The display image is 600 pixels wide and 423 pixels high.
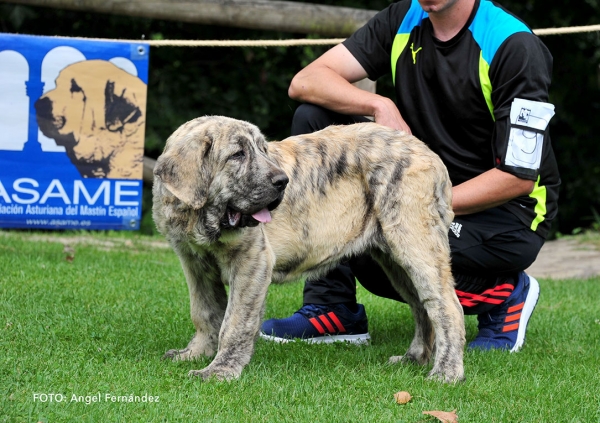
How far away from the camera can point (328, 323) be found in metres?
4.93

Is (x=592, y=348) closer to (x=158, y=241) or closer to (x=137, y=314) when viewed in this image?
(x=137, y=314)

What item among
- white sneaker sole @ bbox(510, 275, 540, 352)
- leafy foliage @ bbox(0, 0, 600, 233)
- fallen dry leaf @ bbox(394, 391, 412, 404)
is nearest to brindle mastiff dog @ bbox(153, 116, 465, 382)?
fallen dry leaf @ bbox(394, 391, 412, 404)

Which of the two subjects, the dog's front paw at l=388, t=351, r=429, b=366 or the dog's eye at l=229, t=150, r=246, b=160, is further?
the dog's front paw at l=388, t=351, r=429, b=366

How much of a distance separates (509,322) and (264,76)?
553 centimetres

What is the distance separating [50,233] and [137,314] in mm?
3388

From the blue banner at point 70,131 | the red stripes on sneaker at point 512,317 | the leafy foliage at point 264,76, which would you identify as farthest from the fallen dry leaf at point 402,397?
the leafy foliage at point 264,76

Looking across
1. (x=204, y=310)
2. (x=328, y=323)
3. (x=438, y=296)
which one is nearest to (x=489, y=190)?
(x=438, y=296)

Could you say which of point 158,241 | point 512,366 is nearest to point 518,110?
point 512,366

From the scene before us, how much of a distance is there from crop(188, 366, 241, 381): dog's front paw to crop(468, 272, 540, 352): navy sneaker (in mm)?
1642

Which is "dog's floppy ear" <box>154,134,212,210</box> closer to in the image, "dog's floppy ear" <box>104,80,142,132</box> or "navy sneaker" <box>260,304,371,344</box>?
"navy sneaker" <box>260,304,371,344</box>

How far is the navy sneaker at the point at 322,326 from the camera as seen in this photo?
484cm

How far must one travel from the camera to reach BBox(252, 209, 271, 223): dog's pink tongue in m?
3.78

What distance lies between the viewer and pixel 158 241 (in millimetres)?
7973

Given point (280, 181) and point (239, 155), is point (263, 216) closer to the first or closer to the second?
point (280, 181)
